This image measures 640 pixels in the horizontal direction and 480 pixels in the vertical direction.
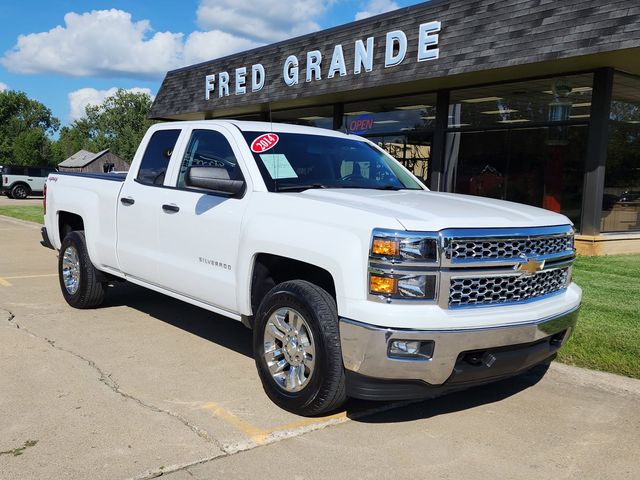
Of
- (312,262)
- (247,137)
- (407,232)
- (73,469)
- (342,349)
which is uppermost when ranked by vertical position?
(247,137)

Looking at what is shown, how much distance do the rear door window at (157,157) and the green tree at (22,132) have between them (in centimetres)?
6983

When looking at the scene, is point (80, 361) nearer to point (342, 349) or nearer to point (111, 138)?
point (342, 349)

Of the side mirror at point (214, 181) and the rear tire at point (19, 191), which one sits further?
the rear tire at point (19, 191)

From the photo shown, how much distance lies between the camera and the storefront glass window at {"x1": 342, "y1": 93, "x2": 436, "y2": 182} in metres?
14.5

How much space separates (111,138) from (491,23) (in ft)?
322

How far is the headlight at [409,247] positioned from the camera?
3348mm

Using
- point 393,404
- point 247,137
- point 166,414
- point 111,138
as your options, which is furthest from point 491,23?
point 111,138

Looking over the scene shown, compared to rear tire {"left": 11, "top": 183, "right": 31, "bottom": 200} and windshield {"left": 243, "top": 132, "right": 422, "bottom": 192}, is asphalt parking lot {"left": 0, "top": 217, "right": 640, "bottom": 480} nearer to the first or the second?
windshield {"left": 243, "top": 132, "right": 422, "bottom": 192}

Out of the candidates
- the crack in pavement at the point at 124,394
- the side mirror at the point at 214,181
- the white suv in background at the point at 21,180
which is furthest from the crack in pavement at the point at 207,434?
the white suv in background at the point at 21,180

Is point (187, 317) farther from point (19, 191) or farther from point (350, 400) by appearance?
point (19, 191)

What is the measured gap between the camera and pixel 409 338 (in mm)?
3316

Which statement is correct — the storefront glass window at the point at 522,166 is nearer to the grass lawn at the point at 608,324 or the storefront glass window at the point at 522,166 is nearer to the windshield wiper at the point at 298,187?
the grass lawn at the point at 608,324

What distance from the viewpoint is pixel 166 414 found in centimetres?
387

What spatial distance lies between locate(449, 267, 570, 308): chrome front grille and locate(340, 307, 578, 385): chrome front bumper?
0.59 ft
